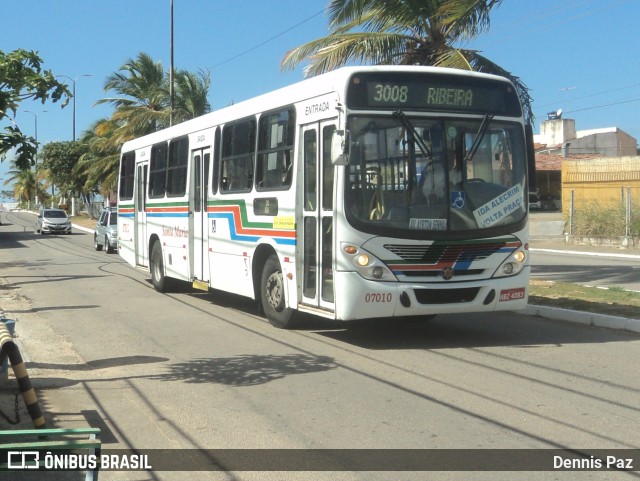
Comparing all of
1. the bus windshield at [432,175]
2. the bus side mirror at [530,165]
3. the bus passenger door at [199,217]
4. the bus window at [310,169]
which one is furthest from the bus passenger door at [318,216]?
the bus passenger door at [199,217]

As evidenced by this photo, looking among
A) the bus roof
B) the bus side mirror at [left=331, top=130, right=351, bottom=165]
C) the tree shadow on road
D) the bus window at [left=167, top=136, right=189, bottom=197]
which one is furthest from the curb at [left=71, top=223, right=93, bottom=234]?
the bus side mirror at [left=331, top=130, right=351, bottom=165]

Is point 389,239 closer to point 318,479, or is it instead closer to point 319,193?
point 319,193

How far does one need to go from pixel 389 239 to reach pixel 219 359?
241 centimetres

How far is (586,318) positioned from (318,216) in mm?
4408

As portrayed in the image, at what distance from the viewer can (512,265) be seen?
10.3 meters

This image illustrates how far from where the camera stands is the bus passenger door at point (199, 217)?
14.2 metres

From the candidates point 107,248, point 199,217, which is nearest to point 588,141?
point 107,248

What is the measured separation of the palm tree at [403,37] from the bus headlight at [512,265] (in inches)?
248

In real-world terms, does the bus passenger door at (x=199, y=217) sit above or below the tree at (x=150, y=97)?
below

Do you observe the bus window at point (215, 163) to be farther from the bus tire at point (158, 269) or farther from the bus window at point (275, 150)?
the bus tire at point (158, 269)

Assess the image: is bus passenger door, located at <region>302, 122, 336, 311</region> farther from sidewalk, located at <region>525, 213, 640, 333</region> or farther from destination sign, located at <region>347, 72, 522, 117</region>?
sidewalk, located at <region>525, 213, 640, 333</region>

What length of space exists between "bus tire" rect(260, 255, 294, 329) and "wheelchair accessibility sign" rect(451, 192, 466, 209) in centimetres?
267

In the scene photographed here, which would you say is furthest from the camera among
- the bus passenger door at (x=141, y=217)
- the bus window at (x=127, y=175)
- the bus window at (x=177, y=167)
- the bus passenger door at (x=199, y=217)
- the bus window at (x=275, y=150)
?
the bus window at (x=127, y=175)

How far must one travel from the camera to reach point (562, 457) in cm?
573
